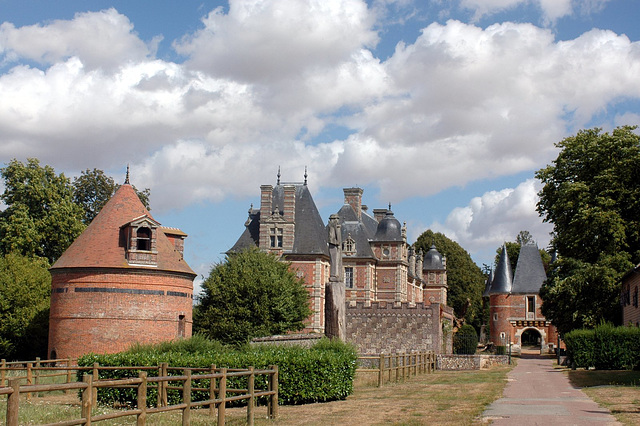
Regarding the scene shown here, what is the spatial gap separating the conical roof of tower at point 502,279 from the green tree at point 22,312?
41965 millimetres

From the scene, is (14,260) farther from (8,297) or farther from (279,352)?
(279,352)

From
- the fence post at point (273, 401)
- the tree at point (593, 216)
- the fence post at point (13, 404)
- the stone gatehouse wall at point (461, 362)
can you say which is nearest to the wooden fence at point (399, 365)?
the stone gatehouse wall at point (461, 362)

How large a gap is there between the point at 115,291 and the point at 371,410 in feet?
63.8

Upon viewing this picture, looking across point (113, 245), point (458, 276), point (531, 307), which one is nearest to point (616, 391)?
point (113, 245)

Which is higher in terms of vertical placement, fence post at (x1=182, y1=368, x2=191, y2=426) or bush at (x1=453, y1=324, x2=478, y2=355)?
fence post at (x1=182, y1=368, x2=191, y2=426)

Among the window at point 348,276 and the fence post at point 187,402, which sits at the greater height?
the window at point 348,276

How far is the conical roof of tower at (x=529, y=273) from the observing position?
67.2 meters

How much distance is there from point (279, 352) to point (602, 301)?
24379mm

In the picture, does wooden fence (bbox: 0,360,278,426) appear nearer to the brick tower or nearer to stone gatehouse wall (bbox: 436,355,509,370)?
the brick tower

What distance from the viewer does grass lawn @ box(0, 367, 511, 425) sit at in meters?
14.2

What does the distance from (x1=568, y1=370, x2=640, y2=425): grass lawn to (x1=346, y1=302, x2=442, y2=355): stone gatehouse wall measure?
771 inches

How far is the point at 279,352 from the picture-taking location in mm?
18703

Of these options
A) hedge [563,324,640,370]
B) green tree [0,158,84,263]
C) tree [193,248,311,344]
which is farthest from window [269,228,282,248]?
hedge [563,324,640,370]

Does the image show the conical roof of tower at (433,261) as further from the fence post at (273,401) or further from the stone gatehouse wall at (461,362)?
the fence post at (273,401)
